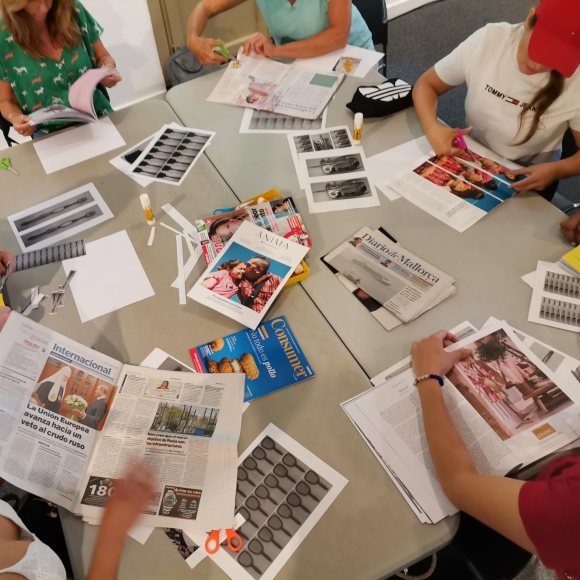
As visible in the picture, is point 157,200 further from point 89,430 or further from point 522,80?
point 522,80

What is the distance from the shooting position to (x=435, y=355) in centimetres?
108

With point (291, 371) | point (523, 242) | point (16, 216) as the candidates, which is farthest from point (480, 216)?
point (16, 216)

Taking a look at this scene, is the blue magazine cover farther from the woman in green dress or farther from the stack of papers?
the woman in green dress

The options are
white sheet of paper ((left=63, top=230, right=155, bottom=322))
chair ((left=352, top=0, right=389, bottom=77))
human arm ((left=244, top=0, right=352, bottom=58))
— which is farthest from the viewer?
chair ((left=352, top=0, right=389, bottom=77))

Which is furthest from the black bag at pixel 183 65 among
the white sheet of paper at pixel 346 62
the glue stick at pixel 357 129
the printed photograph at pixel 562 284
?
the printed photograph at pixel 562 284

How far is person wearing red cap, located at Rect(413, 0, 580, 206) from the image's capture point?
120cm

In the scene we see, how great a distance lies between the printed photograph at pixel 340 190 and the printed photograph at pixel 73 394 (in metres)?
0.79

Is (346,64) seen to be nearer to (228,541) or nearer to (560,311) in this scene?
(560,311)

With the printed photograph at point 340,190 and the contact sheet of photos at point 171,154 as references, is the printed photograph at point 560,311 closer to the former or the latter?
the printed photograph at point 340,190

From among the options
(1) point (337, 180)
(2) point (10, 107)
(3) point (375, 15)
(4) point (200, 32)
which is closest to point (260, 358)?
(1) point (337, 180)

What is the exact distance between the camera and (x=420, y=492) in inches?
37.2

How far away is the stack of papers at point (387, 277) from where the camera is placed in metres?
1.20

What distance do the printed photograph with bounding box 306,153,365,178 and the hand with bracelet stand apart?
63 cm

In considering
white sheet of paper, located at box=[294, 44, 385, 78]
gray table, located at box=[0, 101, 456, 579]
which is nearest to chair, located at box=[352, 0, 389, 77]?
white sheet of paper, located at box=[294, 44, 385, 78]
